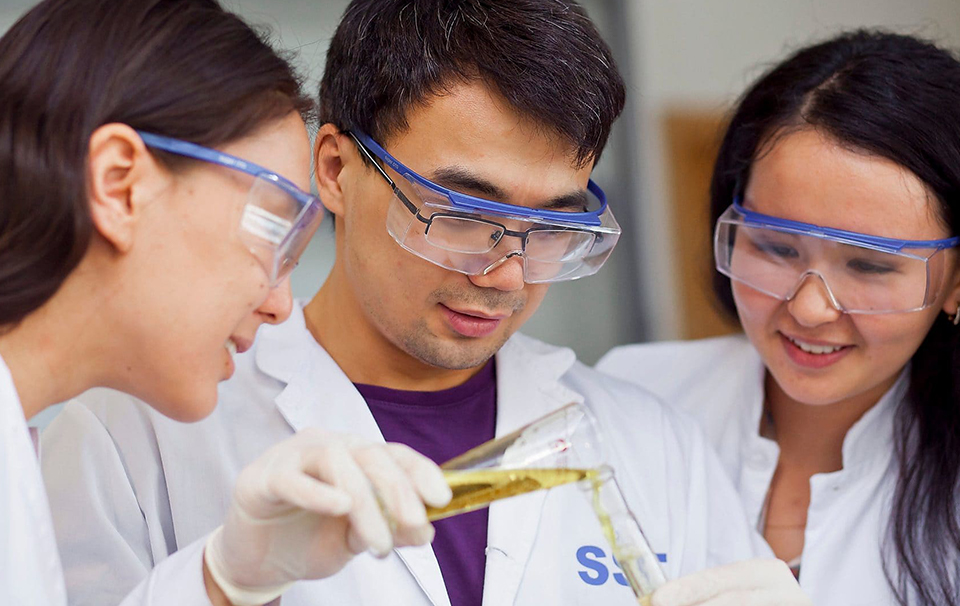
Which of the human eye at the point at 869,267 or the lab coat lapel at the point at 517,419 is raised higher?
the human eye at the point at 869,267

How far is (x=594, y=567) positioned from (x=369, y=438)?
0.48 metres

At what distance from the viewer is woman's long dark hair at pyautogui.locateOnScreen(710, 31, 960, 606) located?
1.95 metres

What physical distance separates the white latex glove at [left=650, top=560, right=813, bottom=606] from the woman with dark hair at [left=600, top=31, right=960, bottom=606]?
25.8 inches

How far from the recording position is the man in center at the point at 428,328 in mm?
1669

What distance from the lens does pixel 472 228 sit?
5.49 ft

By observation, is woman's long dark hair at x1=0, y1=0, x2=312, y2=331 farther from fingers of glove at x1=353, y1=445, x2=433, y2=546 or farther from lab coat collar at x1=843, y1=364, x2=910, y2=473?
lab coat collar at x1=843, y1=364, x2=910, y2=473

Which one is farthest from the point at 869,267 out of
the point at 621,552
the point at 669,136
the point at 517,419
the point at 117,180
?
the point at 669,136

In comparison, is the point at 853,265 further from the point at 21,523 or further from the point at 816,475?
the point at 21,523

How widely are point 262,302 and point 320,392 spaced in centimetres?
52

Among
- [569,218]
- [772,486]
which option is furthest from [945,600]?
[569,218]

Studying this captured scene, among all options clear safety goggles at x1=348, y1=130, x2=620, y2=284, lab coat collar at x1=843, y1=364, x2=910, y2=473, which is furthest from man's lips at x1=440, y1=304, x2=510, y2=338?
lab coat collar at x1=843, y1=364, x2=910, y2=473

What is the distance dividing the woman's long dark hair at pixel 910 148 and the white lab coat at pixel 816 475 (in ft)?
0.14

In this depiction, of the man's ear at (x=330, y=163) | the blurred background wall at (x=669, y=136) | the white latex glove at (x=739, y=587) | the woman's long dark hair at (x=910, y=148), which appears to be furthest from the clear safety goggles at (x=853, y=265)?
the blurred background wall at (x=669, y=136)

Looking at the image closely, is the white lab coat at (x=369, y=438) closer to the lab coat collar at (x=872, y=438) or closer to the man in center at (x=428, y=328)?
the man in center at (x=428, y=328)
